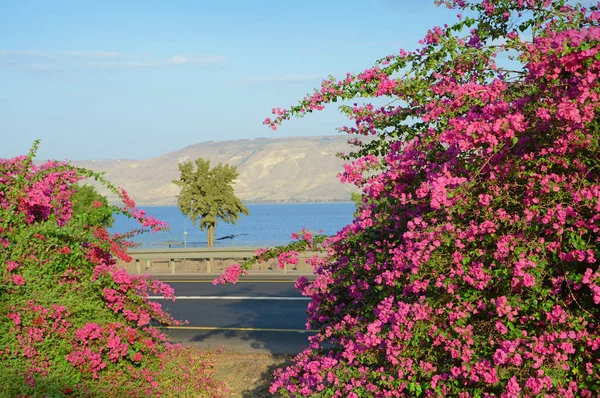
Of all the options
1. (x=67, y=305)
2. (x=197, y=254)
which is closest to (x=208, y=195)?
(x=197, y=254)

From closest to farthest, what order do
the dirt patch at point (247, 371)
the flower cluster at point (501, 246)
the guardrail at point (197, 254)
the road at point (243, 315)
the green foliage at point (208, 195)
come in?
1. the flower cluster at point (501, 246)
2. the dirt patch at point (247, 371)
3. the road at point (243, 315)
4. the guardrail at point (197, 254)
5. the green foliage at point (208, 195)

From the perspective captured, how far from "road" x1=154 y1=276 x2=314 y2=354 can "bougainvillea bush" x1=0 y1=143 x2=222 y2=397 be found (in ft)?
12.3

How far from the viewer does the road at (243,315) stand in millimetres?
13906

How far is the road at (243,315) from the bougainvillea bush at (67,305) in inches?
148

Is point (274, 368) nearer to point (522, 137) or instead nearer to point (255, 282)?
point (522, 137)

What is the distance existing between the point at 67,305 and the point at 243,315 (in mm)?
9235

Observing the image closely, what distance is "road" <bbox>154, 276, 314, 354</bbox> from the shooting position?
13.9m

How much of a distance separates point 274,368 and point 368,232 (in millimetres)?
4930

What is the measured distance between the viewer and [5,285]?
8195 millimetres

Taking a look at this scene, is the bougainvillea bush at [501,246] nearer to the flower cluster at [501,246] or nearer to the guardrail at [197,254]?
the flower cluster at [501,246]

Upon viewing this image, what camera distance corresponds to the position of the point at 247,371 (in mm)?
10656

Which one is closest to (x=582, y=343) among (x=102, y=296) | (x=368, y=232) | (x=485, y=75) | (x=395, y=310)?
(x=395, y=310)

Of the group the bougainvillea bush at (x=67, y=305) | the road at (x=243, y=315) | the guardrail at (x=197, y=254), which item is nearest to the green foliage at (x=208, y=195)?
the guardrail at (x=197, y=254)

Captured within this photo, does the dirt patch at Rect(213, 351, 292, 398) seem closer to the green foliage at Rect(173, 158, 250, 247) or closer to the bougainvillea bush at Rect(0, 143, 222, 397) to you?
the bougainvillea bush at Rect(0, 143, 222, 397)
